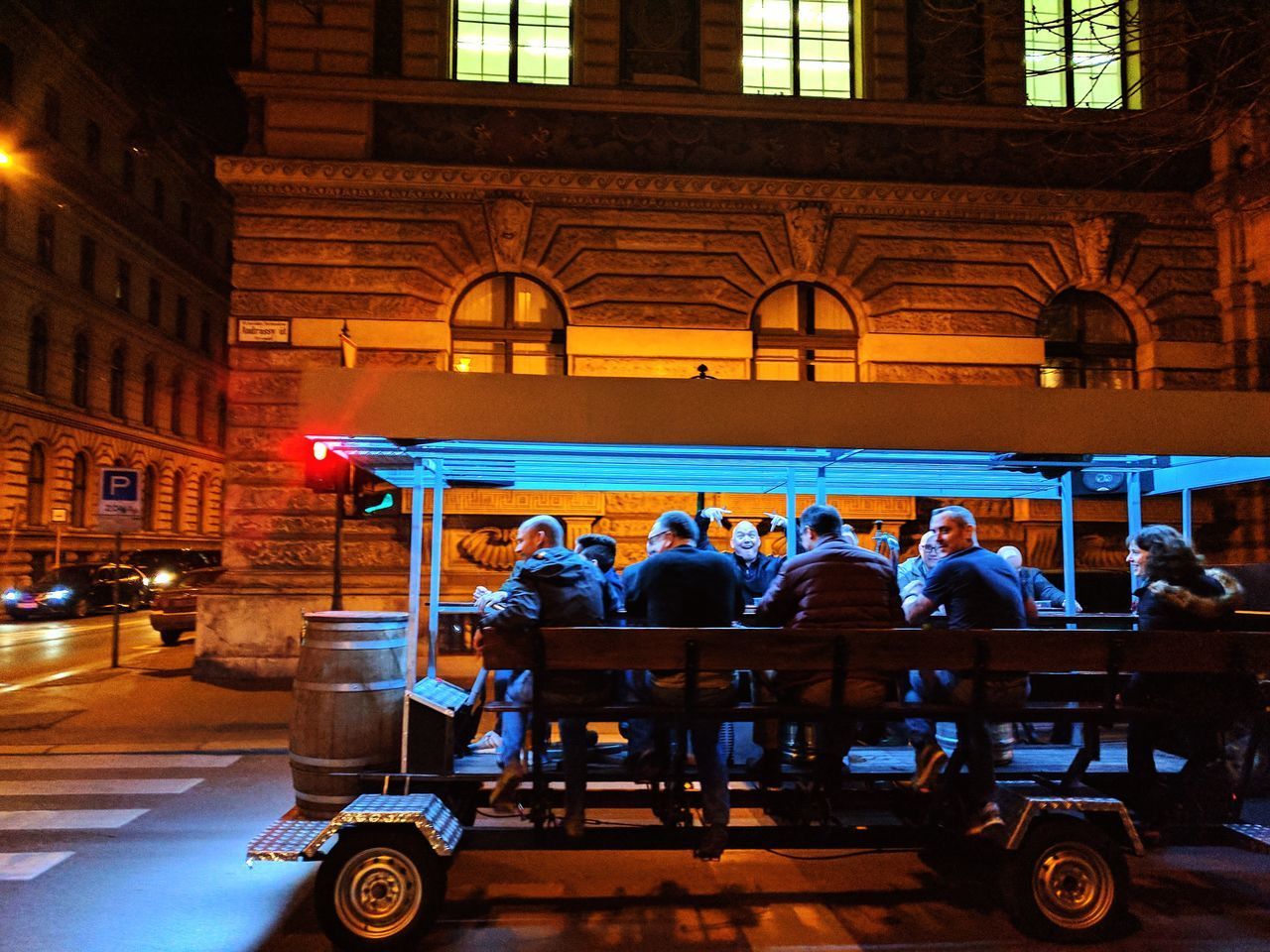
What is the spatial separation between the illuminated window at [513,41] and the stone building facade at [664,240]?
0.10 m

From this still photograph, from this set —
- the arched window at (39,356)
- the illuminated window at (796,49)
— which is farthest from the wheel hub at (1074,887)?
the arched window at (39,356)

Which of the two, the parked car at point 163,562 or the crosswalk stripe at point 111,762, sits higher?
the parked car at point 163,562

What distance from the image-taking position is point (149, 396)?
4328cm

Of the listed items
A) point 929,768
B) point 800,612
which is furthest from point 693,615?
point 929,768

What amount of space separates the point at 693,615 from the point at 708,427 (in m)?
1.10

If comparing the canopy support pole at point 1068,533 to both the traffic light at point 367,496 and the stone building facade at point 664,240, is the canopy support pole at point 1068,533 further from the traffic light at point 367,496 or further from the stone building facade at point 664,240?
the traffic light at point 367,496

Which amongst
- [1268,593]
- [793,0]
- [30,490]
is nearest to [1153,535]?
[1268,593]

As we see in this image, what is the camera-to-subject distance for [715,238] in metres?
13.8

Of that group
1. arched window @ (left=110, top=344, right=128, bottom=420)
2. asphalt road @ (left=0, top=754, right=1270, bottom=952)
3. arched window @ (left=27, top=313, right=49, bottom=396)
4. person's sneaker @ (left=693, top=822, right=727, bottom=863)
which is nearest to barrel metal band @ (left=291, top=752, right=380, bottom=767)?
asphalt road @ (left=0, top=754, right=1270, bottom=952)

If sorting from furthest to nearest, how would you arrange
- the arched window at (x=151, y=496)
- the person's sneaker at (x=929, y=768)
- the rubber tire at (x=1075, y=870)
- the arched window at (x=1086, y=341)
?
1. the arched window at (x=151, y=496)
2. the arched window at (x=1086, y=341)
3. the person's sneaker at (x=929, y=768)
4. the rubber tire at (x=1075, y=870)

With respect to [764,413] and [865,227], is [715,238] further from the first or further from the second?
[764,413]

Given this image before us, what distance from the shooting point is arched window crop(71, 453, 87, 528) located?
36219mm

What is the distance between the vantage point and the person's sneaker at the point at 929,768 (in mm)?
5227

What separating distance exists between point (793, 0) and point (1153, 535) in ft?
40.2
